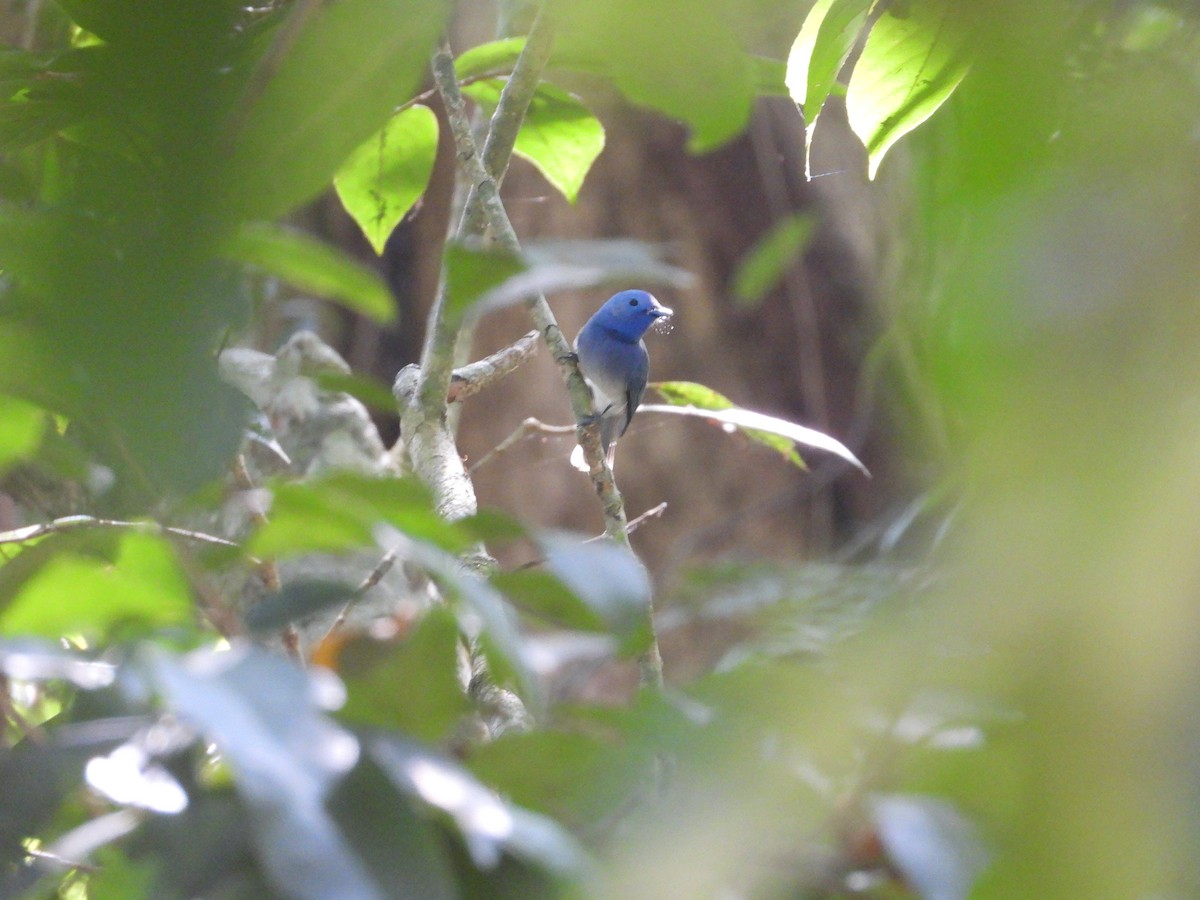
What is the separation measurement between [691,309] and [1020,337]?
15.1 ft

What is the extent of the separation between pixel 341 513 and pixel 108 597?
0.14 metres

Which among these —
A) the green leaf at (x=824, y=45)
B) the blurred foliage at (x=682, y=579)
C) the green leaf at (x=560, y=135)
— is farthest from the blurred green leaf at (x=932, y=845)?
the green leaf at (x=560, y=135)

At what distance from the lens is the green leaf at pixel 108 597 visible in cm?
51

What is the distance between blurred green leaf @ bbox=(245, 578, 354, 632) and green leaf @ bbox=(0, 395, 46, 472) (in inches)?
6.3

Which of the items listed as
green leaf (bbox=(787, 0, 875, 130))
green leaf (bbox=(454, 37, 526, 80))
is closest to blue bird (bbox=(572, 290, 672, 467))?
green leaf (bbox=(454, 37, 526, 80))

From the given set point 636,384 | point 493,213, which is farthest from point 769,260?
point 636,384

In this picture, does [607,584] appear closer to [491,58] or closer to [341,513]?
[341,513]

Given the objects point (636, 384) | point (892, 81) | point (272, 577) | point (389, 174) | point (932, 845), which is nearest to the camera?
point (932, 845)

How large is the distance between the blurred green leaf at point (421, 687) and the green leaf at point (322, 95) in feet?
0.71

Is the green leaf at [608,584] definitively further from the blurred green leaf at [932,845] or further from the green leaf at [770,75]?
the green leaf at [770,75]

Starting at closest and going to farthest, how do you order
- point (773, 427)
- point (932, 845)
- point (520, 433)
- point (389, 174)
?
point (932, 845) → point (389, 174) → point (773, 427) → point (520, 433)

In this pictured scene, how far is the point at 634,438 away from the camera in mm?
4684

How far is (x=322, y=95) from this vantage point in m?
0.48

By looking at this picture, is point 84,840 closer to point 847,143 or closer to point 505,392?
→ point 505,392
